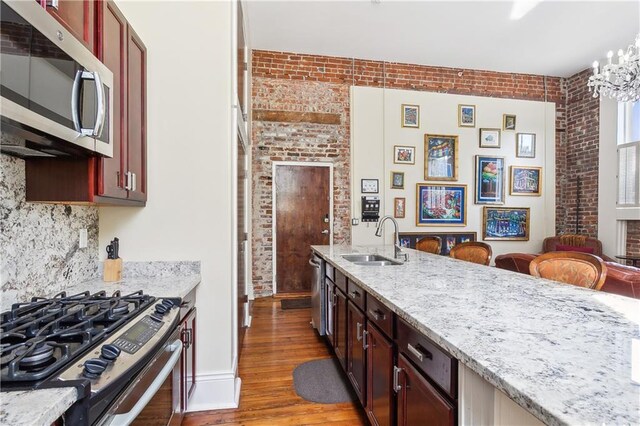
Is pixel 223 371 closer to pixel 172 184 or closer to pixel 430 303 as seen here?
pixel 172 184

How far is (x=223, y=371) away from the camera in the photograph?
212cm

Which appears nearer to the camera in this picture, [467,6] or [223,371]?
[223,371]

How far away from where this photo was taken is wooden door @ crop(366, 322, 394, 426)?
144 centimetres

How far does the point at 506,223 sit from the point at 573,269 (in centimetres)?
432

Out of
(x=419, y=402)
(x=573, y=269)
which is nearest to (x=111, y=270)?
(x=419, y=402)

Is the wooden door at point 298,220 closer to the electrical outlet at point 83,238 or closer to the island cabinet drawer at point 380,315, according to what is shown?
the electrical outlet at point 83,238

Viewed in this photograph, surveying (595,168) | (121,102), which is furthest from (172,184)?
(595,168)

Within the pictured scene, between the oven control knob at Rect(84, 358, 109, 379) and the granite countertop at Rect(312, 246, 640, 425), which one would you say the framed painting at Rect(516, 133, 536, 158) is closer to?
the granite countertop at Rect(312, 246, 640, 425)

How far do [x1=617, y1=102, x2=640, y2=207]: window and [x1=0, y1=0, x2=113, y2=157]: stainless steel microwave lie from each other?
22.5 ft

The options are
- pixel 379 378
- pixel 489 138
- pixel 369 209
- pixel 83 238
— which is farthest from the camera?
pixel 489 138

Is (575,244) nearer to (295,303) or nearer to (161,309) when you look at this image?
(295,303)

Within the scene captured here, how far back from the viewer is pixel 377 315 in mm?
1599

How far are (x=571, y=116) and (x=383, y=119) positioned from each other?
3.74 metres

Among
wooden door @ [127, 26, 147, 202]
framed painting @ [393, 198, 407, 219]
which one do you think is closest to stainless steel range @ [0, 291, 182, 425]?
wooden door @ [127, 26, 147, 202]
